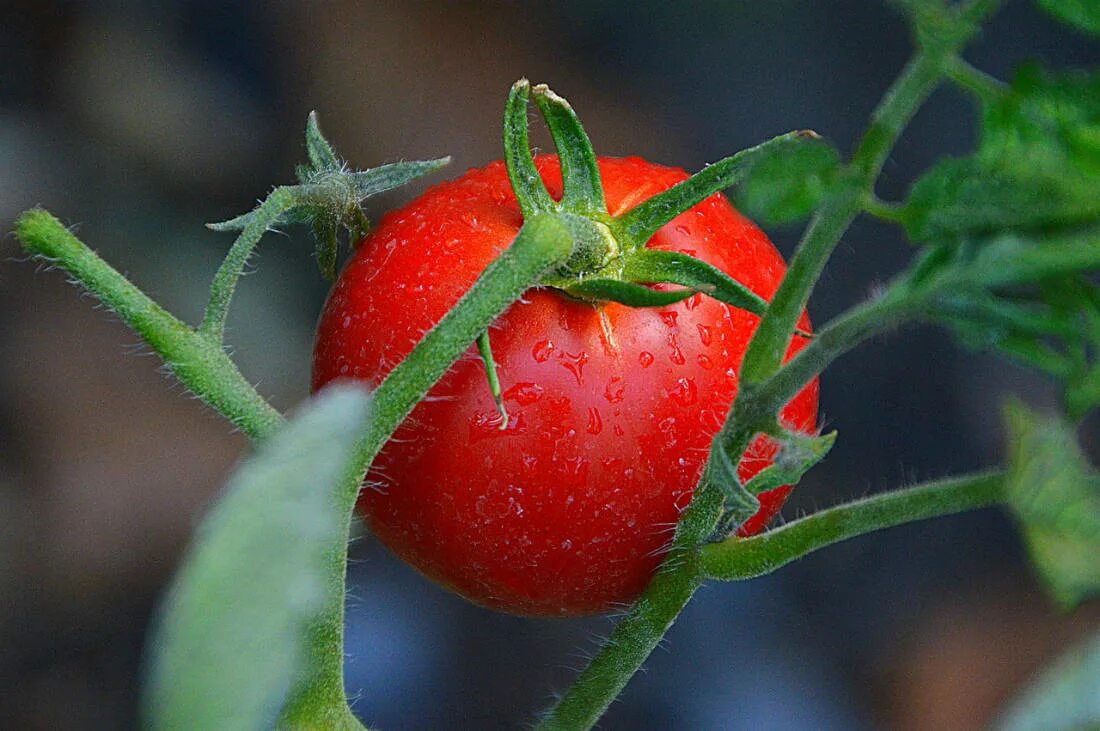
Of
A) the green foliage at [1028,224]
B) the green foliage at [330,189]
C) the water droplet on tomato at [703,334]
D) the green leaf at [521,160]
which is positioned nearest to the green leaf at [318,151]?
the green foliage at [330,189]

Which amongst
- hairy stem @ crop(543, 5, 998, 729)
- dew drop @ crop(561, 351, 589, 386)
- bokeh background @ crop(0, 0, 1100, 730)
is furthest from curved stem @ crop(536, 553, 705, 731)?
bokeh background @ crop(0, 0, 1100, 730)

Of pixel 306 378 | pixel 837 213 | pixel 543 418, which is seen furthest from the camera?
pixel 306 378

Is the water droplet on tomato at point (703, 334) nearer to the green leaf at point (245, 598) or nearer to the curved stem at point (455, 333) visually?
the curved stem at point (455, 333)

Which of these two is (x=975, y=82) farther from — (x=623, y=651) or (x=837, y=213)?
(x=623, y=651)

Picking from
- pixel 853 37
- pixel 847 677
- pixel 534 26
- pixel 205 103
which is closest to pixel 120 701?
pixel 205 103

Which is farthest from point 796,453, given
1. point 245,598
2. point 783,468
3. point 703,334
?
point 245,598
